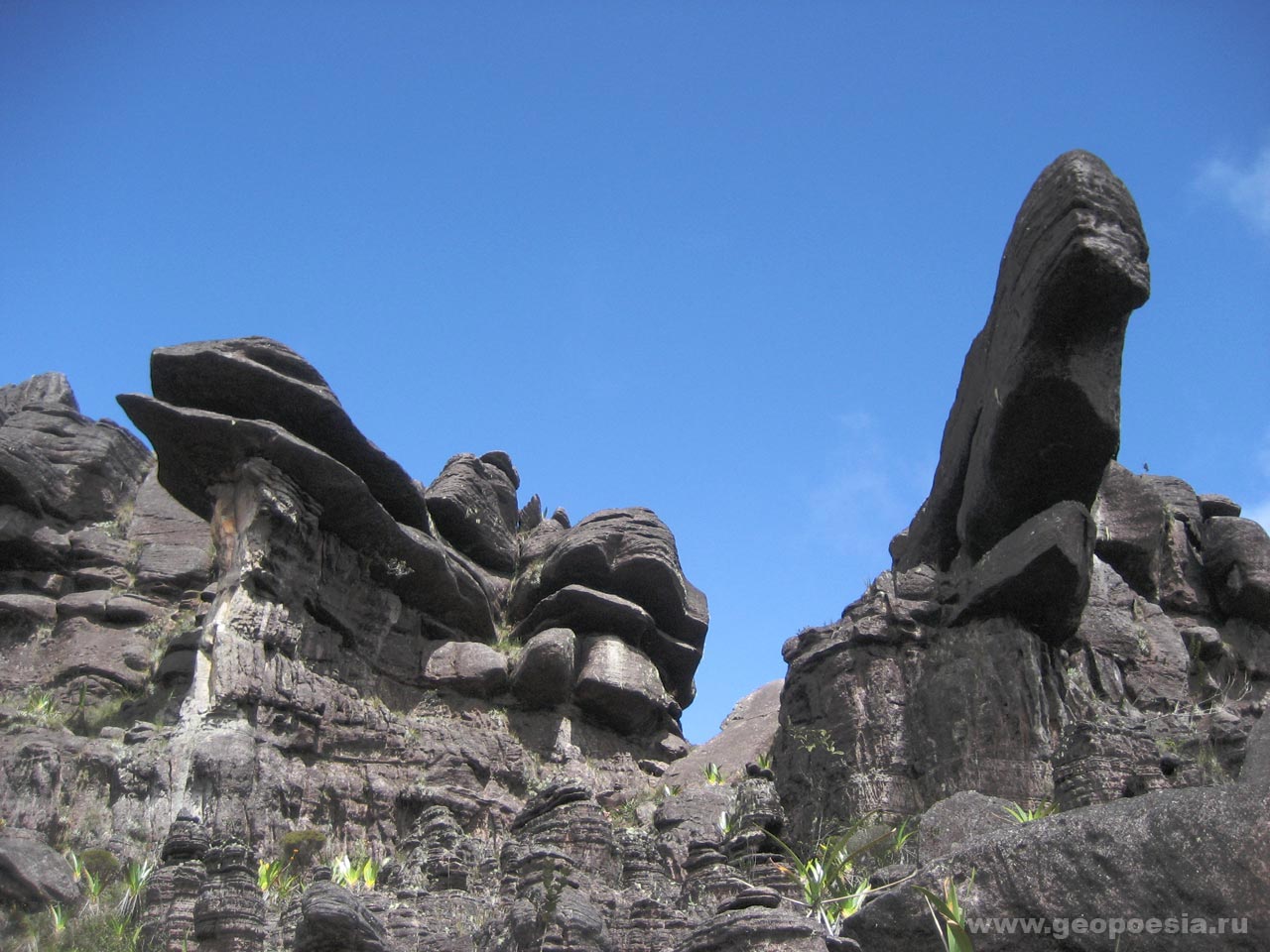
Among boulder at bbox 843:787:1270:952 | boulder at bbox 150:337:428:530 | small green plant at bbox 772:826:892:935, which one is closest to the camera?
boulder at bbox 843:787:1270:952

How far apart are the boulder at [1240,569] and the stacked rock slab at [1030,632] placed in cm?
212

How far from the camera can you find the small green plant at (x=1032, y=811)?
11.1 meters

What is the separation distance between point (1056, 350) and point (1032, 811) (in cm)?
545

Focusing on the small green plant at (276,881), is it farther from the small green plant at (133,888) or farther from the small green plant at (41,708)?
the small green plant at (41,708)

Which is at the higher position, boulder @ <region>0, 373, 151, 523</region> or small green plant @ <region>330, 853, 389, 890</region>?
boulder @ <region>0, 373, 151, 523</region>

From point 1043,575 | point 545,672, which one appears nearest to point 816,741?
point 1043,575

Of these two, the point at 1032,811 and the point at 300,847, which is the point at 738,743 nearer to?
the point at 300,847

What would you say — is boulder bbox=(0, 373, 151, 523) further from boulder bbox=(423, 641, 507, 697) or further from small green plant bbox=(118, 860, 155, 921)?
small green plant bbox=(118, 860, 155, 921)

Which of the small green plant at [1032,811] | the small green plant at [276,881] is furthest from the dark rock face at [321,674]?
the small green plant at [1032,811]

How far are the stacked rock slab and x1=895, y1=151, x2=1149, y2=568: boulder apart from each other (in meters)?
0.03

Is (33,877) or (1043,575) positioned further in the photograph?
(1043,575)

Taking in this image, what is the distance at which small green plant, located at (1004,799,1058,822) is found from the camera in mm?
11078

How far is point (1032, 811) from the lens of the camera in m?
12.1

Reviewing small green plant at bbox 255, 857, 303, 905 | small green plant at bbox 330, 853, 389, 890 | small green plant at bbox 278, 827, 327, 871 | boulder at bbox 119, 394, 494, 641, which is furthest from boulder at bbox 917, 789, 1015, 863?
boulder at bbox 119, 394, 494, 641
